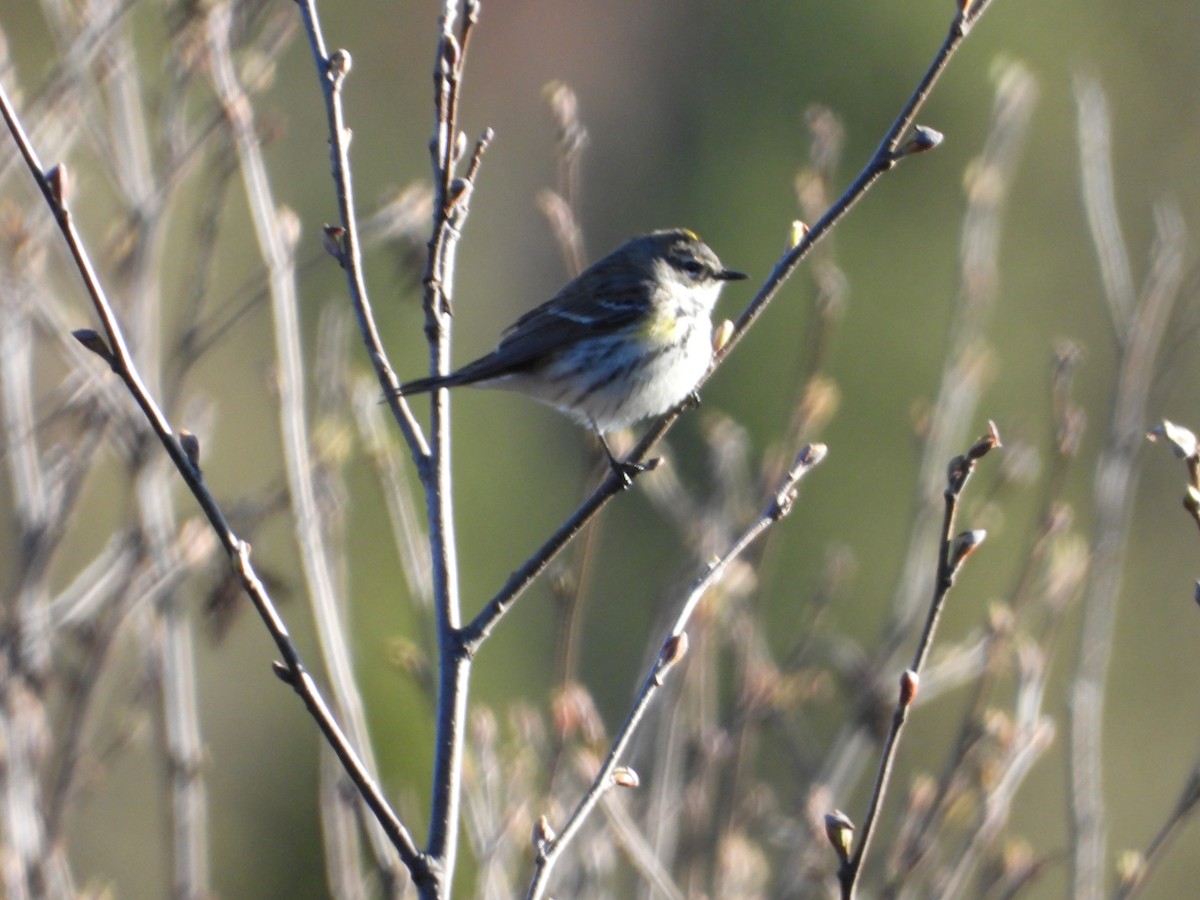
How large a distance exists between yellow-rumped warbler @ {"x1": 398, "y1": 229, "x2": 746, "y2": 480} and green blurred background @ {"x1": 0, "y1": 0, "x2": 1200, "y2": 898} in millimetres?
6531

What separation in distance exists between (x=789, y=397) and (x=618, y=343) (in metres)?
8.67

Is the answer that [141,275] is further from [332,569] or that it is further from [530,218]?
[530,218]

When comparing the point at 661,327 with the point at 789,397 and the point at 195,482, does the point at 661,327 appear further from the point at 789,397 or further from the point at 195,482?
the point at 789,397

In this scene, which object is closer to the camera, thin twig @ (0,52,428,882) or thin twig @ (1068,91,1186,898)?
thin twig @ (0,52,428,882)

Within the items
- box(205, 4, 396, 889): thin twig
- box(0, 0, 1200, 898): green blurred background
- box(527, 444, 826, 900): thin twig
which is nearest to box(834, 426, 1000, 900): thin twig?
box(527, 444, 826, 900): thin twig

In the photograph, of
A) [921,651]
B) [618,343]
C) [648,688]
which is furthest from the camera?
[618,343]

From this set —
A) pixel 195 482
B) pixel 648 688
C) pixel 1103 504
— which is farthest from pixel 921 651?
pixel 1103 504

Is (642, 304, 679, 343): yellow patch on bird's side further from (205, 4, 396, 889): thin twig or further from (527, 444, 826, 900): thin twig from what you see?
(527, 444, 826, 900): thin twig

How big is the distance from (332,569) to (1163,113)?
13.6 m

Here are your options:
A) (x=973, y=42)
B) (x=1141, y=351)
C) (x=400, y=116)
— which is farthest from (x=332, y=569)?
(x=400, y=116)

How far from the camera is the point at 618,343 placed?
3928 millimetres

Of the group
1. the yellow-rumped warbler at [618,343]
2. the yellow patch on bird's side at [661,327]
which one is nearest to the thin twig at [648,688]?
the yellow-rumped warbler at [618,343]

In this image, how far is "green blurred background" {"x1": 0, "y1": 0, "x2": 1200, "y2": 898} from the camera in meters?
11.7

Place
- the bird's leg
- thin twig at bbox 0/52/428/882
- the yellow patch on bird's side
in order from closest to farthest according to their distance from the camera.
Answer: thin twig at bbox 0/52/428/882 → the bird's leg → the yellow patch on bird's side
